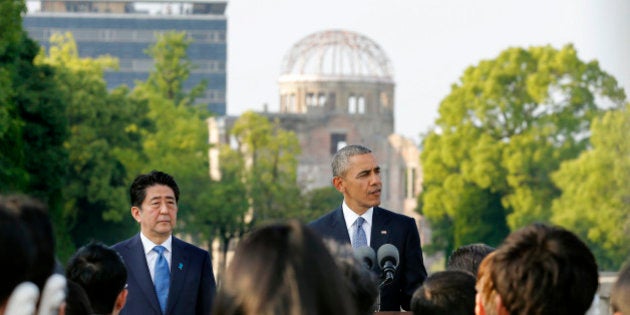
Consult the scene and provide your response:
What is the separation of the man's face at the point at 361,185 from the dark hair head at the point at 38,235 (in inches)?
169

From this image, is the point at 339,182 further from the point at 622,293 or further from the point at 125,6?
the point at 125,6

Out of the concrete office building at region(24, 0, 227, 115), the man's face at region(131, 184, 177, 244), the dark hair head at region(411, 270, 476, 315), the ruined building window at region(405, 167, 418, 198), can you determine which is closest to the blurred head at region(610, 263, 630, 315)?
the dark hair head at region(411, 270, 476, 315)

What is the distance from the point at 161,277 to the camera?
8742 mm

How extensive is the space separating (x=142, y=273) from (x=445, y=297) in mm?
3073

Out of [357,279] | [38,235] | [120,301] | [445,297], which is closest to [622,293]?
[445,297]

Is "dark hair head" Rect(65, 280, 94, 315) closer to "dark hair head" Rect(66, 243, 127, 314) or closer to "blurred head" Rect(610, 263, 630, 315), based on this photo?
"dark hair head" Rect(66, 243, 127, 314)

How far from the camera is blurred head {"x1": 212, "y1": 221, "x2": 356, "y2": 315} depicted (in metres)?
4.15

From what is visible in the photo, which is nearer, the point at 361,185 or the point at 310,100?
the point at 361,185

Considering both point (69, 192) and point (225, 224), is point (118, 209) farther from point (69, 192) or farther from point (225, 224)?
point (225, 224)

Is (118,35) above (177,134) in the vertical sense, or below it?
above

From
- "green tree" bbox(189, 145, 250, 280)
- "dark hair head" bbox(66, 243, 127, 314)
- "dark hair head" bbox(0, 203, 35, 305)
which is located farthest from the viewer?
"green tree" bbox(189, 145, 250, 280)

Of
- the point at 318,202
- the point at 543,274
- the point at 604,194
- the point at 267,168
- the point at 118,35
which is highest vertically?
the point at 118,35

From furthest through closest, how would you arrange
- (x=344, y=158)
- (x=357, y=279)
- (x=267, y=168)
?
(x=267, y=168), (x=344, y=158), (x=357, y=279)

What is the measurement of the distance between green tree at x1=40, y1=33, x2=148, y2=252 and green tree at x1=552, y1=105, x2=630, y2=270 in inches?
471
